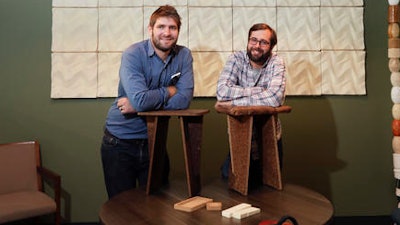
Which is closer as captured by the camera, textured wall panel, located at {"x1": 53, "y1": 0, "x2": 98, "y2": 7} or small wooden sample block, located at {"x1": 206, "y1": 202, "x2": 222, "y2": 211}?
small wooden sample block, located at {"x1": 206, "y1": 202, "x2": 222, "y2": 211}

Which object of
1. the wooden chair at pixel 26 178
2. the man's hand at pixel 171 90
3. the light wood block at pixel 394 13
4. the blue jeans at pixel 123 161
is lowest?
the wooden chair at pixel 26 178

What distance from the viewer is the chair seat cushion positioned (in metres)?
2.78

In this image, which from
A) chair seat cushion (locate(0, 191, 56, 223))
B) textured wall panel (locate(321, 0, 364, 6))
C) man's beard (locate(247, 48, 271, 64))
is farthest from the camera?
textured wall panel (locate(321, 0, 364, 6))

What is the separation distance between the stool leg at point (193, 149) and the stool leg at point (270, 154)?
1.21 ft

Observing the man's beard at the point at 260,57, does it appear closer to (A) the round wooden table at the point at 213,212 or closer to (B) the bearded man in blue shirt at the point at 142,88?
(B) the bearded man in blue shirt at the point at 142,88

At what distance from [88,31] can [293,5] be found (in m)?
1.75

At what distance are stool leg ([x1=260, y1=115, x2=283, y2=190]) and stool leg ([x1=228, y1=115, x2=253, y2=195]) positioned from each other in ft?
0.58

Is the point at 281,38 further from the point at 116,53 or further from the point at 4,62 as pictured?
the point at 4,62

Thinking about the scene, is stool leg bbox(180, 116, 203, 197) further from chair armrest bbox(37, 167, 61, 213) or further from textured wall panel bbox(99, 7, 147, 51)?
textured wall panel bbox(99, 7, 147, 51)

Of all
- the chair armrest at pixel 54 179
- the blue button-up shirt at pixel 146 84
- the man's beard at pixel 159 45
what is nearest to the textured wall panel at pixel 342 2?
the blue button-up shirt at pixel 146 84

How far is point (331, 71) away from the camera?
3.48 meters

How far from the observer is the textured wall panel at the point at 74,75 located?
337cm

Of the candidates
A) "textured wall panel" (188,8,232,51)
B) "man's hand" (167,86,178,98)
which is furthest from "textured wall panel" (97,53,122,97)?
"man's hand" (167,86,178,98)

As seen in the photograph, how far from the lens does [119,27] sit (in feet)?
11.1
